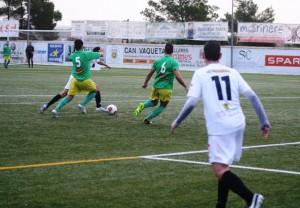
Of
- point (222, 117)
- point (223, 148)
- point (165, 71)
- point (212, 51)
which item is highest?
point (212, 51)

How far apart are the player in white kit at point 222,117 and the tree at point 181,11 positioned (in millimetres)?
110116

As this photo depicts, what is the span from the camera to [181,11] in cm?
11988

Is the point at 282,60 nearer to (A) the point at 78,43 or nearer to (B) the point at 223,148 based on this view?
(A) the point at 78,43

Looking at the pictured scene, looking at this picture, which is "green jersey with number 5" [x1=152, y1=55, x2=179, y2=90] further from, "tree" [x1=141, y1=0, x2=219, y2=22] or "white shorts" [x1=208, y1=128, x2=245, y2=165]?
"tree" [x1=141, y1=0, x2=219, y2=22]

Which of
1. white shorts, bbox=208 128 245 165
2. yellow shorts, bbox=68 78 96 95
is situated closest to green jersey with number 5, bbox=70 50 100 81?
yellow shorts, bbox=68 78 96 95

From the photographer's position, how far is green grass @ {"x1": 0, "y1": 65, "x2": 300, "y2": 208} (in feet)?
25.3

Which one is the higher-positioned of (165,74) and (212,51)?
(212,51)

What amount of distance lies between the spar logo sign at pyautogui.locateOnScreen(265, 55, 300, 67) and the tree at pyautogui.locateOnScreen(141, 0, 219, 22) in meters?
63.5

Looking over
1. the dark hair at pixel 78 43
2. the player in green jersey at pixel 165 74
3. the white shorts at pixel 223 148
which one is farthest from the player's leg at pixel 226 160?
the dark hair at pixel 78 43

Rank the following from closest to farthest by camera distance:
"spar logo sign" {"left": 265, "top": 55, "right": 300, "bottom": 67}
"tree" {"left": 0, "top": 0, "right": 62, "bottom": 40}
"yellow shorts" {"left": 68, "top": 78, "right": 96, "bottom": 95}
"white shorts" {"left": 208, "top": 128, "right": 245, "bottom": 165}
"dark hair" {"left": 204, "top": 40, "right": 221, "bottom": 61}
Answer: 1. "white shorts" {"left": 208, "top": 128, "right": 245, "bottom": 165}
2. "dark hair" {"left": 204, "top": 40, "right": 221, "bottom": 61}
3. "yellow shorts" {"left": 68, "top": 78, "right": 96, "bottom": 95}
4. "spar logo sign" {"left": 265, "top": 55, "right": 300, "bottom": 67}
5. "tree" {"left": 0, "top": 0, "right": 62, "bottom": 40}

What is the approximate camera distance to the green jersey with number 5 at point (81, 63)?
17.2 metres

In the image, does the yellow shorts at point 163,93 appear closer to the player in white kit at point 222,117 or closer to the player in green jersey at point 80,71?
the player in green jersey at point 80,71

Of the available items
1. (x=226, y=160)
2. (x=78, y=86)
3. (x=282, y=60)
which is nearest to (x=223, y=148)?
(x=226, y=160)

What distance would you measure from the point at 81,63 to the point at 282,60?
123 ft
